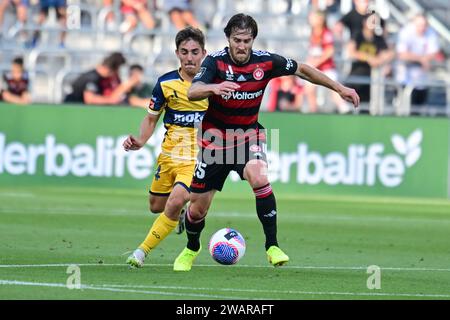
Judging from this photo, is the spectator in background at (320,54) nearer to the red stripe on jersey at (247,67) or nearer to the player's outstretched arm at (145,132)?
the player's outstretched arm at (145,132)

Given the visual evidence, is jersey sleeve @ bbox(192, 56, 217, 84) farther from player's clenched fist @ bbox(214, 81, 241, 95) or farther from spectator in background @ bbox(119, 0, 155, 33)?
spectator in background @ bbox(119, 0, 155, 33)

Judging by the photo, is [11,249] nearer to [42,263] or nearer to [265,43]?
[42,263]

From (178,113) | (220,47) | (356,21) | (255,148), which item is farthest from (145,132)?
(220,47)

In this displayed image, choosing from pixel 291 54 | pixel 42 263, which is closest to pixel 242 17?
pixel 42 263

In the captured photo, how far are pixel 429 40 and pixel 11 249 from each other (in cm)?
1464

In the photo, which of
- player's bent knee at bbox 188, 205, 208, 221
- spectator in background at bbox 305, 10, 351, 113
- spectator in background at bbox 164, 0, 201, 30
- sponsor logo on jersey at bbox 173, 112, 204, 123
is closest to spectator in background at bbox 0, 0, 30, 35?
spectator in background at bbox 164, 0, 201, 30

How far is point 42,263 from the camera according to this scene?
10031 mm

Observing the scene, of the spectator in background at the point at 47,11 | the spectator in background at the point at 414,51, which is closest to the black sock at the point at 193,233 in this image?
the spectator in background at the point at 414,51

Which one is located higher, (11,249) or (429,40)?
(429,40)

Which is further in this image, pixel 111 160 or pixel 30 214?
pixel 111 160

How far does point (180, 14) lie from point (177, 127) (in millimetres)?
13620

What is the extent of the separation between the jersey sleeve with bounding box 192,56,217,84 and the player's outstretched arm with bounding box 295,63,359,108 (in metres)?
0.90

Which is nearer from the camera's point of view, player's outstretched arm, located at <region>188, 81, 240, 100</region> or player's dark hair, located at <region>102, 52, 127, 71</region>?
player's outstretched arm, located at <region>188, 81, 240, 100</region>

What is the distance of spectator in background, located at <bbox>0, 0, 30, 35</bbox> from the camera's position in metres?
24.8
